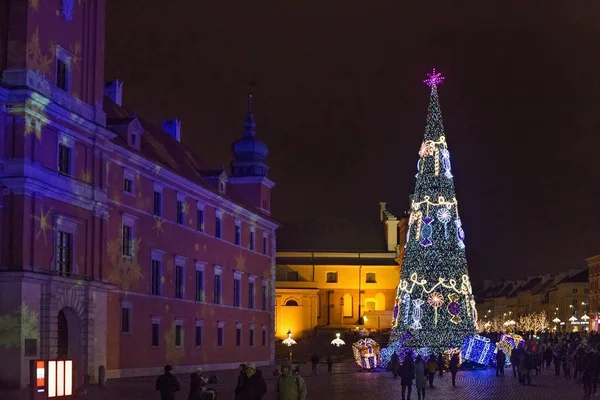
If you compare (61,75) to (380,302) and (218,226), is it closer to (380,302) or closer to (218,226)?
(218,226)

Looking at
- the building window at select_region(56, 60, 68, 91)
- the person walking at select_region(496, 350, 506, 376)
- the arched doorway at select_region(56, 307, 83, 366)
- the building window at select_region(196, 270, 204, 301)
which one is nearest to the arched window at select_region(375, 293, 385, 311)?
the building window at select_region(196, 270, 204, 301)

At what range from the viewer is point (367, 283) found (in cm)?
10625

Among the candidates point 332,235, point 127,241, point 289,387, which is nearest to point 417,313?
point 127,241

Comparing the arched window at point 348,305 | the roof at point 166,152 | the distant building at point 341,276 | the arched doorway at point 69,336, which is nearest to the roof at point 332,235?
the distant building at point 341,276

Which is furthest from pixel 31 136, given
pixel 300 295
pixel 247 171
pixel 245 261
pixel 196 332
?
pixel 300 295

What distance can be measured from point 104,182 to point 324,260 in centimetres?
6973

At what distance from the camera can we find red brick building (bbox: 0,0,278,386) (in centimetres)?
3450

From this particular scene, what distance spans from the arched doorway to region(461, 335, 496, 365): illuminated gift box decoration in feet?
64.0

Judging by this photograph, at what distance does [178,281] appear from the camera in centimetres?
5091

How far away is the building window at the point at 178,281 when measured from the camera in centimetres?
5053

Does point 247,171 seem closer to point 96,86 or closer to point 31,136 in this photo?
point 96,86

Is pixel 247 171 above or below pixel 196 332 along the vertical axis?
above

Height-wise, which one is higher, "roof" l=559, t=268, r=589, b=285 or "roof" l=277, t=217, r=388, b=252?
"roof" l=277, t=217, r=388, b=252

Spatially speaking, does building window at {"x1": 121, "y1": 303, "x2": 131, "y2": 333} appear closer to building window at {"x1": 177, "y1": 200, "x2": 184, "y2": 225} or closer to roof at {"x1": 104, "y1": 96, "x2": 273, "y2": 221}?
roof at {"x1": 104, "y1": 96, "x2": 273, "y2": 221}
